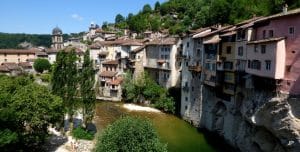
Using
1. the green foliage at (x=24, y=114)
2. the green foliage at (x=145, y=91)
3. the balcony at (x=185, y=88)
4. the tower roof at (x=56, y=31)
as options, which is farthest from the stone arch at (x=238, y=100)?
the tower roof at (x=56, y=31)

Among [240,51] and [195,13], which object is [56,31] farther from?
[240,51]

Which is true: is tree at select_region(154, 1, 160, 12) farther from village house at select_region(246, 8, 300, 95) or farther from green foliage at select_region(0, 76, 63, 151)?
green foliage at select_region(0, 76, 63, 151)

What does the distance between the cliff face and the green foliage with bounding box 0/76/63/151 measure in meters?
19.3

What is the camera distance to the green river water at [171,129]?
43.7m

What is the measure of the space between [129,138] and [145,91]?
36802 millimetres

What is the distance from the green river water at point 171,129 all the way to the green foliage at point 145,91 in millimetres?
3380

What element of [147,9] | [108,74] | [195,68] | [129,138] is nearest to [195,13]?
[147,9]

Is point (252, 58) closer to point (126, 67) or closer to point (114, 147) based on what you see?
point (114, 147)

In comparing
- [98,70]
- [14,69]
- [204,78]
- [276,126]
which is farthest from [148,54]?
[276,126]

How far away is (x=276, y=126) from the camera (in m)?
33.8

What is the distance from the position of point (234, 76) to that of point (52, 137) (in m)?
21.7

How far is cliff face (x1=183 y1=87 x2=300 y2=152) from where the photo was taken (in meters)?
32.6

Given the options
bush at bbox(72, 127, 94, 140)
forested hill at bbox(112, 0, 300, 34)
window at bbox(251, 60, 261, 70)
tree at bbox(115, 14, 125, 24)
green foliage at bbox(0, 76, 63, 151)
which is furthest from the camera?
tree at bbox(115, 14, 125, 24)

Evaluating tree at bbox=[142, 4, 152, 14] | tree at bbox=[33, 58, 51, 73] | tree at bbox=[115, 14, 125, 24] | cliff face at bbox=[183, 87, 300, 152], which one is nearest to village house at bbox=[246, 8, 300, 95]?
cliff face at bbox=[183, 87, 300, 152]
